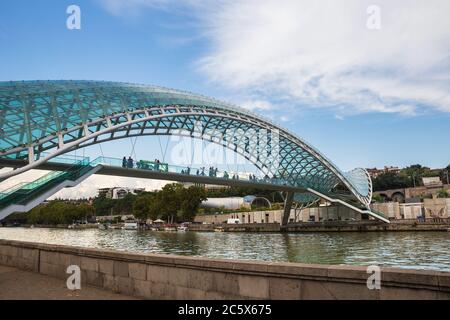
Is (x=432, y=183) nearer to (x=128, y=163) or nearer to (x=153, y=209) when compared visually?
(x=153, y=209)

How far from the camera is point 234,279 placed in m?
6.51

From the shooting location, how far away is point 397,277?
4.97m

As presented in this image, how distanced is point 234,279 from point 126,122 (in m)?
33.5

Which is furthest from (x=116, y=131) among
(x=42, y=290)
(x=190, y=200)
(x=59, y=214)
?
(x=59, y=214)

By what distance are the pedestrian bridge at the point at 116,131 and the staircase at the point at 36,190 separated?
61mm

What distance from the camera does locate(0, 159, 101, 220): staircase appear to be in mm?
27078

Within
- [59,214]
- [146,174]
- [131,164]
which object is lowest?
[59,214]

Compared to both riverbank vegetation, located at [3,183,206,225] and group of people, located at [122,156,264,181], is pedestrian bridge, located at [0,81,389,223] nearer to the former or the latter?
group of people, located at [122,156,264,181]

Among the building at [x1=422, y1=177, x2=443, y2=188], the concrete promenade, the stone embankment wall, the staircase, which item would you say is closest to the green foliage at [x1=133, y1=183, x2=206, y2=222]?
the staircase

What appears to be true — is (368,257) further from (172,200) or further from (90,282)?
(172,200)

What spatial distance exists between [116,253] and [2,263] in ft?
27.1

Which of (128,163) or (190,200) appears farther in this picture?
(190,200)
